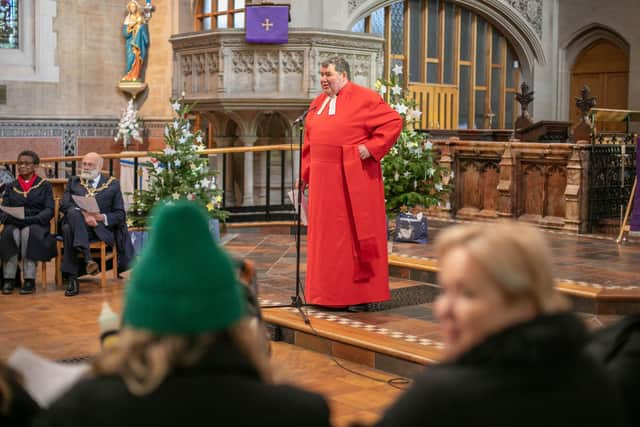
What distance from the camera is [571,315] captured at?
163 centimetres

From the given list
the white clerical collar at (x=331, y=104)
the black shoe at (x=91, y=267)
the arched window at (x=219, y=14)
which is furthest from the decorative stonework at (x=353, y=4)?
the white clerical collar at (x=331, y=104)

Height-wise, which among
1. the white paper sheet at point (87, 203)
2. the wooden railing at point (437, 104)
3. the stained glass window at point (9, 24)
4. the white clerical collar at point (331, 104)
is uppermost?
the stained glass window at point (9, 24)

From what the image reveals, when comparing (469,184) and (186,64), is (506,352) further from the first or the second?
(186,64)

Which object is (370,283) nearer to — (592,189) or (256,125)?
(592,189)

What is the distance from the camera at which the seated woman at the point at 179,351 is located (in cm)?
157

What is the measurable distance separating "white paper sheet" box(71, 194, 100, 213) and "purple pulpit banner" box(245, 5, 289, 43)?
477 centimetres

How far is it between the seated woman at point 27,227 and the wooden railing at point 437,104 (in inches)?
357

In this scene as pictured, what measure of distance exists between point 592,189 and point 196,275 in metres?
8.33

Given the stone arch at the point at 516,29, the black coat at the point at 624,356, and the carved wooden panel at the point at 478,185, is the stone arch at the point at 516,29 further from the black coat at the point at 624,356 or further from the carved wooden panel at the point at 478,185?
the black coat at the point at 624,356

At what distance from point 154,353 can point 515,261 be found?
0.60 meters

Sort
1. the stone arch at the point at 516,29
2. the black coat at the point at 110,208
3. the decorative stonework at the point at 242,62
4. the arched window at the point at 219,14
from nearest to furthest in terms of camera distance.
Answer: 1. the black coat at the point at 110,208
2. the decorative stonework at the point at 242,62
3. the arched window at the point at 219,14
4. the stone arch at the point at 516,29

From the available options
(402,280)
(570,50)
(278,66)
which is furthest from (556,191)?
(570,50)

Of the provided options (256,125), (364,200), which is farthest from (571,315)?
(256,125)

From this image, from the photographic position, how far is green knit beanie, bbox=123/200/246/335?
1.56 metres
